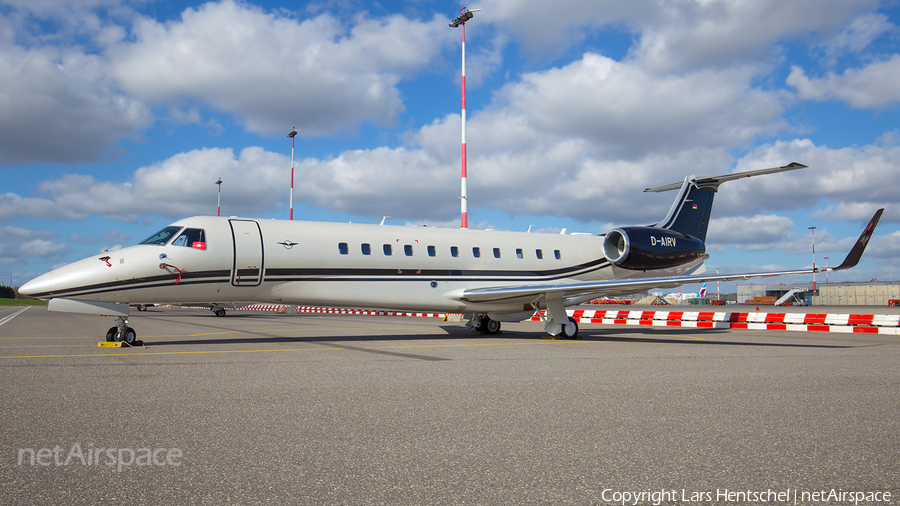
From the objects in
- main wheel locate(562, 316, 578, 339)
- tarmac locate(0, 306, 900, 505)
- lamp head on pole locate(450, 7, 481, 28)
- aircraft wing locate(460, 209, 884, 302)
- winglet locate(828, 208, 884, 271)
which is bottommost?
tarmac locate(0, 306, 900, 505)

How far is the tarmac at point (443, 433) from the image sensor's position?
3568mm

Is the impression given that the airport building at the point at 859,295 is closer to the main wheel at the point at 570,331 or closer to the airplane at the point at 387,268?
the airplane at the point at 387,268

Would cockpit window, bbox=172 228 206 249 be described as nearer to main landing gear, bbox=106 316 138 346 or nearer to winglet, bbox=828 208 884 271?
main landing gear, bbox=106 316 138 346

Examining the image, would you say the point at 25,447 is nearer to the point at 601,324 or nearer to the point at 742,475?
the point at 742,475

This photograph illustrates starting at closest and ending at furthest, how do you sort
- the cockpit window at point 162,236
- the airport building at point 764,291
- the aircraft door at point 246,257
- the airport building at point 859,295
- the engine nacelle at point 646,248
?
the cockpit window at point 162,236
the aircraft door at point 246,257
the engine nacelle at point 646,248
the airport building at point 859,295
the airport building at point 764,291

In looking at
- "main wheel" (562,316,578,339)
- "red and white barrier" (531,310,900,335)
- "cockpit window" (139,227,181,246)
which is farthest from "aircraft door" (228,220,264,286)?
"red and white barrier" (531,310,900,335)

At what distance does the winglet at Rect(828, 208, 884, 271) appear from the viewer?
13.9 meters

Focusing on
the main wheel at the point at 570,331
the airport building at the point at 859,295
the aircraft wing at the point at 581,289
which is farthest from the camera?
the airport building at the point at 859,295

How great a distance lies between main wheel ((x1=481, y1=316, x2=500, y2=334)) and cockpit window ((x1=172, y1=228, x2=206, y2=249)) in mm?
9046

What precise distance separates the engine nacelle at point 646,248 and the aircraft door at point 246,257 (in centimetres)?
1099

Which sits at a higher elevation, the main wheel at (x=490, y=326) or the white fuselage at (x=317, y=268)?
the white fuselage at (x=317, y=268)

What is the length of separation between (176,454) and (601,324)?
24.7m

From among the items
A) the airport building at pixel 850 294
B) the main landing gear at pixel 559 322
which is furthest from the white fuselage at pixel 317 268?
the airport building at pixel 850 294

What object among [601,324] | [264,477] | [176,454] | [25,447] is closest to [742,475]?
[264,477]
